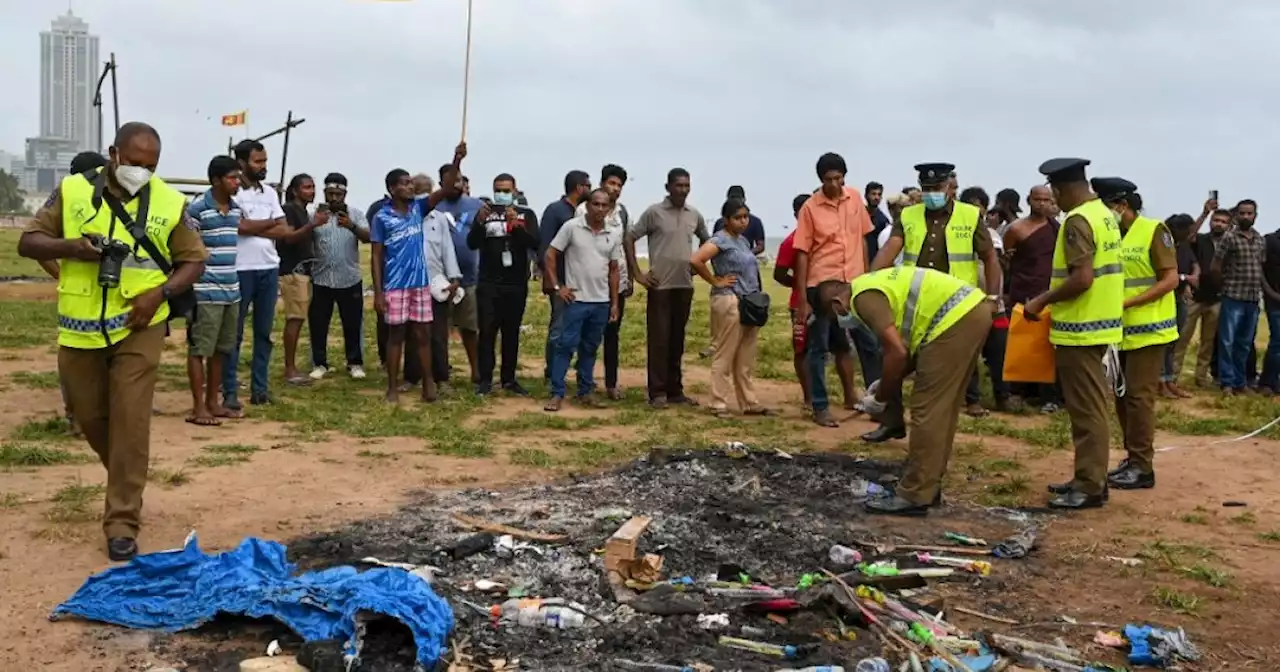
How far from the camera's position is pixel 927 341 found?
6.80m

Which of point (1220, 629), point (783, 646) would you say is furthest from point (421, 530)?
point (1220, 629)

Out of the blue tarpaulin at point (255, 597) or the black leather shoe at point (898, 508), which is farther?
the black leather shoe at point (898, 508)

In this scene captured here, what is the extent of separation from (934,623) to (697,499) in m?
2.32

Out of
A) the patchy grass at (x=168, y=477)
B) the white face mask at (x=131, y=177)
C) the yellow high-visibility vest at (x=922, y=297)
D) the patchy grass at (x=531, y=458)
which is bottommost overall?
the patchy grass at (x=168, y=477)

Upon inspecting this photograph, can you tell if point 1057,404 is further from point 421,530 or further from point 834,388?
point 421,530

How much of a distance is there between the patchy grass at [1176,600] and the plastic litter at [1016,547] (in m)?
0.74

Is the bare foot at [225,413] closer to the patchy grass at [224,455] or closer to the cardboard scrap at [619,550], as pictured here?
the patchy grass at [224,455]

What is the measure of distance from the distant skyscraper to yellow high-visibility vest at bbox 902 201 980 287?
16523cm

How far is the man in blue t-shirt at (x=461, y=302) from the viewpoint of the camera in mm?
11469

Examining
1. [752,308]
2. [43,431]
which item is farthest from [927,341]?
[43,431]

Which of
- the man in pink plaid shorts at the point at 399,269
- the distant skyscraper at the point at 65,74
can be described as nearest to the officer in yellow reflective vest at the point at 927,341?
the man in pink plaid shorts at the point at 399,269

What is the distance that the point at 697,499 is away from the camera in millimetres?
7020

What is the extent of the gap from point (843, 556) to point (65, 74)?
187727 mm

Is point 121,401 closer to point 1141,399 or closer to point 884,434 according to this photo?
point 884,434
